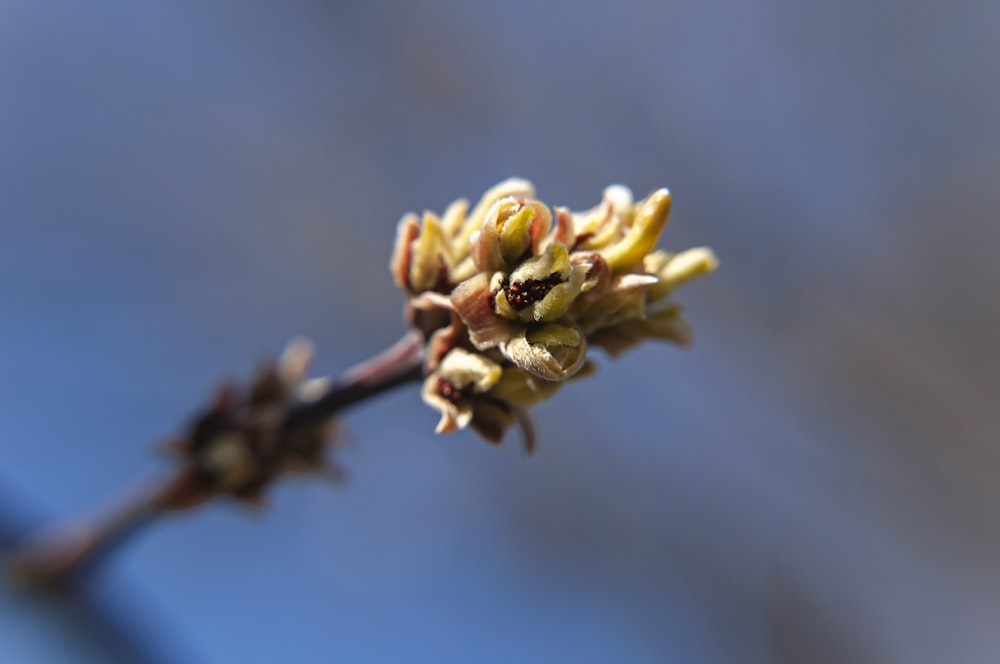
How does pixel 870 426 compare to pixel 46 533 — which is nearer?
pixel 46 533

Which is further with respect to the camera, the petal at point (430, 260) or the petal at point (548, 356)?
the petal at point (430, 260)

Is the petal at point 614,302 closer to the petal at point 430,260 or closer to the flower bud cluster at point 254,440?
the petal at point 430,260

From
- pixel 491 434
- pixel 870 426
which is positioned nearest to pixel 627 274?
pixel 491 434

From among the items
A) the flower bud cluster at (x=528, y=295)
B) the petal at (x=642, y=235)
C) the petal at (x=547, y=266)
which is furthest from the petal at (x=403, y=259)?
the petal at (x=642, y=235)

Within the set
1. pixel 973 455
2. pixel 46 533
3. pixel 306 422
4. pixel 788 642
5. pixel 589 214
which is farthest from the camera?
pixel 788 642

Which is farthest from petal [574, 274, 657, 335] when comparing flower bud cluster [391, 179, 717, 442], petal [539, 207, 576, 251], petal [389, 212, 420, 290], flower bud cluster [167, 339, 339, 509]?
flower bud cluster [167, 339, 339, 509]

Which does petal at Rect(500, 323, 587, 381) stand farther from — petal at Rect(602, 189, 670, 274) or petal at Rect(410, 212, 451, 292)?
petal at Rect(410, 212, 451, 292)

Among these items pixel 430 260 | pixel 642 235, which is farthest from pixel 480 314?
pixel 642 235

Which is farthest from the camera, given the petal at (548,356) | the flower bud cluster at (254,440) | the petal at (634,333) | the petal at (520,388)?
the flower bud cluster at (254,440)

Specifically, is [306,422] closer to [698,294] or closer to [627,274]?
[627,274]
